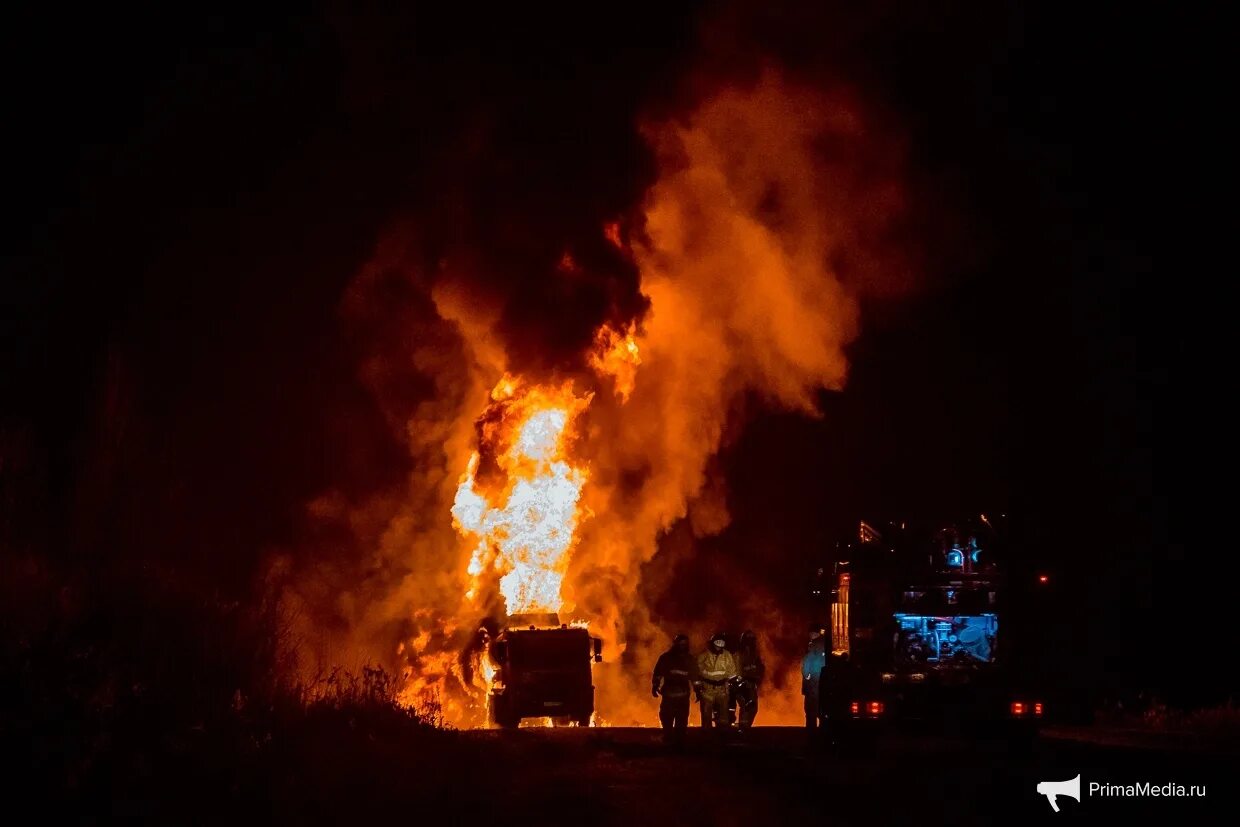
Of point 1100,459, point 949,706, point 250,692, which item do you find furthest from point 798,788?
point 1100,459

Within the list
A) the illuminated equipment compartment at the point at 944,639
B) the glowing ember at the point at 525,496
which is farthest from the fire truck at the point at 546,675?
the illuminated equipment compartment at the point at 944,639

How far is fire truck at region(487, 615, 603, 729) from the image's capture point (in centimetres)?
2962

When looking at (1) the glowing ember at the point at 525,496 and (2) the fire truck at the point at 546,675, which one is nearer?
(2) the fire truck at the point at 546,675

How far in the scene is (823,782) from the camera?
17359 millimetres

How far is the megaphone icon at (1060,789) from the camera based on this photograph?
14.9 m

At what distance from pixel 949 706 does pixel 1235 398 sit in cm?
2518

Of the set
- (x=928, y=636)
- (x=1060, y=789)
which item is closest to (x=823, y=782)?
(x=1060, y=789)

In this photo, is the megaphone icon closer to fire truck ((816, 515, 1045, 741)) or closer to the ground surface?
the ground surface

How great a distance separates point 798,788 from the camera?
16.8m

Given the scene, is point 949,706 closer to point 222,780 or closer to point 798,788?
point 798,788

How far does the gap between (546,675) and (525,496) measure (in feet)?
32.3

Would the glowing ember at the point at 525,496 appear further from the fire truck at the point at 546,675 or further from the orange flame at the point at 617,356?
the fire truck at the point at 546,675

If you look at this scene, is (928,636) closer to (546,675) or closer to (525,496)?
(546,675)

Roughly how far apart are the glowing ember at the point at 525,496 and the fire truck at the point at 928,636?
1764cm
